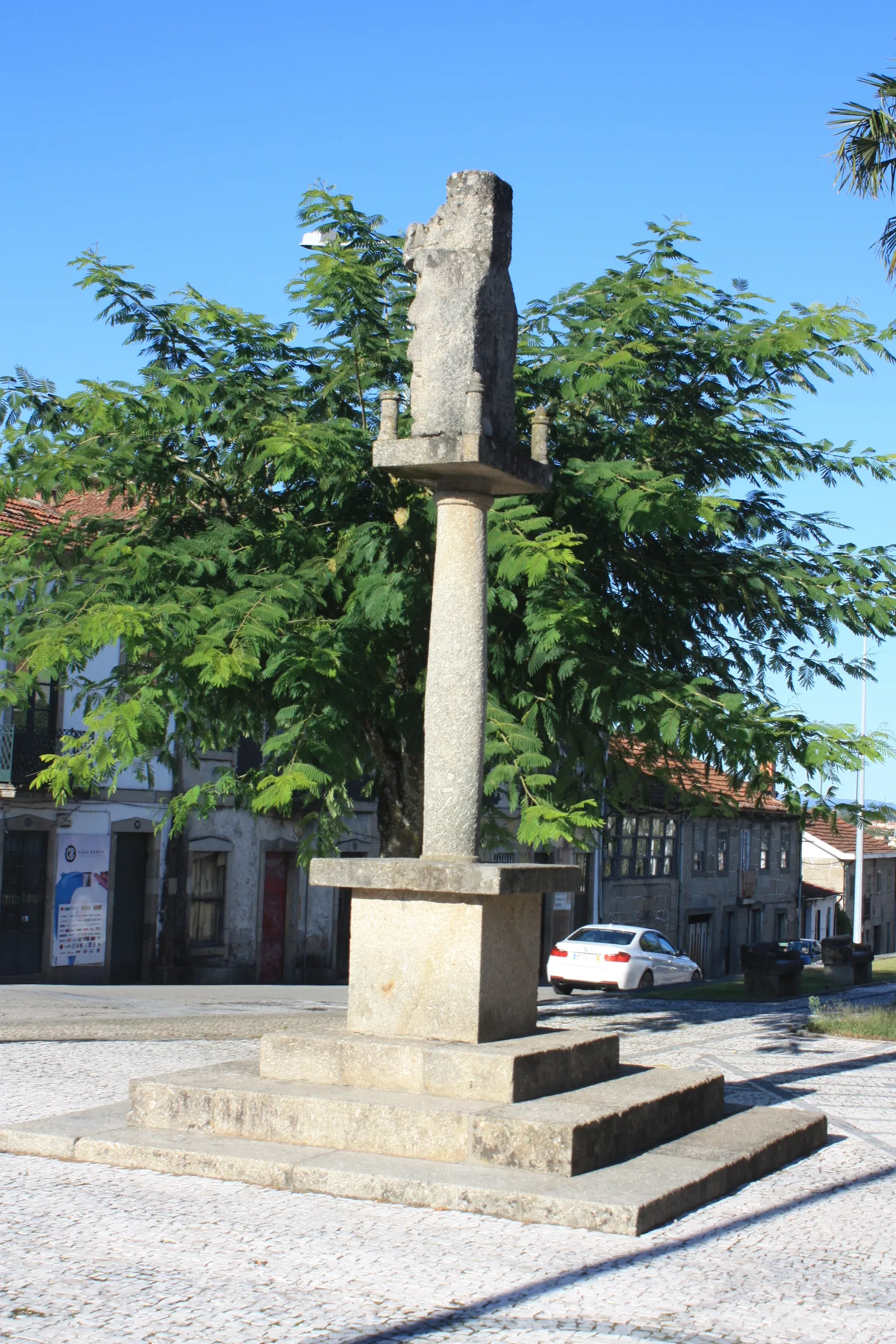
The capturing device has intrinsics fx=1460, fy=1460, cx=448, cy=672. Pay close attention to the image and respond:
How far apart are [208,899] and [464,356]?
22435mm

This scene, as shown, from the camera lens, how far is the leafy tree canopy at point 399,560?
11281mm

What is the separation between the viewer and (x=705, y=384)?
14016 millimetres

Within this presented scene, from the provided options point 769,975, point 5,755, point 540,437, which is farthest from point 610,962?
point 540,437

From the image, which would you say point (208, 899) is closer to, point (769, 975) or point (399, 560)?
point (769, 975)

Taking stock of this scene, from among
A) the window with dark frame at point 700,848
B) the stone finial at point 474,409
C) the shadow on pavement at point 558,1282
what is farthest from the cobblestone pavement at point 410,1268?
the window with dark frame at point 700,848

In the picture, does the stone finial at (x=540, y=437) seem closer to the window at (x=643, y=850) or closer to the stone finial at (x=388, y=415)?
the stone finial at (x=388, y=415)

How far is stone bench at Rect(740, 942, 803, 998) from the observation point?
23656mm

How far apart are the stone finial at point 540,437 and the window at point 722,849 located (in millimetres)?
39149

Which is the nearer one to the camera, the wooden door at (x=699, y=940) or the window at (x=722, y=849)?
the wooden door at (x=699, y=940)

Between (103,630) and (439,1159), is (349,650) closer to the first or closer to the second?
(103,630)

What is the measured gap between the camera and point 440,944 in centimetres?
797

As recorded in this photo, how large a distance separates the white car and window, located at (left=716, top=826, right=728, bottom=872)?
796 inches

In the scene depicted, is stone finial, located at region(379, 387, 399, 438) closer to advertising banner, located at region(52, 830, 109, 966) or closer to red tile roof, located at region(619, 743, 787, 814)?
red tile roof, located at region(619, 743, 787, 814)

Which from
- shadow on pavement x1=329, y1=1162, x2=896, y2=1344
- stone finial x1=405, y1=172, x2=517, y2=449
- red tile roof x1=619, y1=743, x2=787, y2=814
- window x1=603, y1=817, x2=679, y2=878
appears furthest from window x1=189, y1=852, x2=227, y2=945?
shadow on pavement x1=329, y1=1162, x2=896, y2=1344
